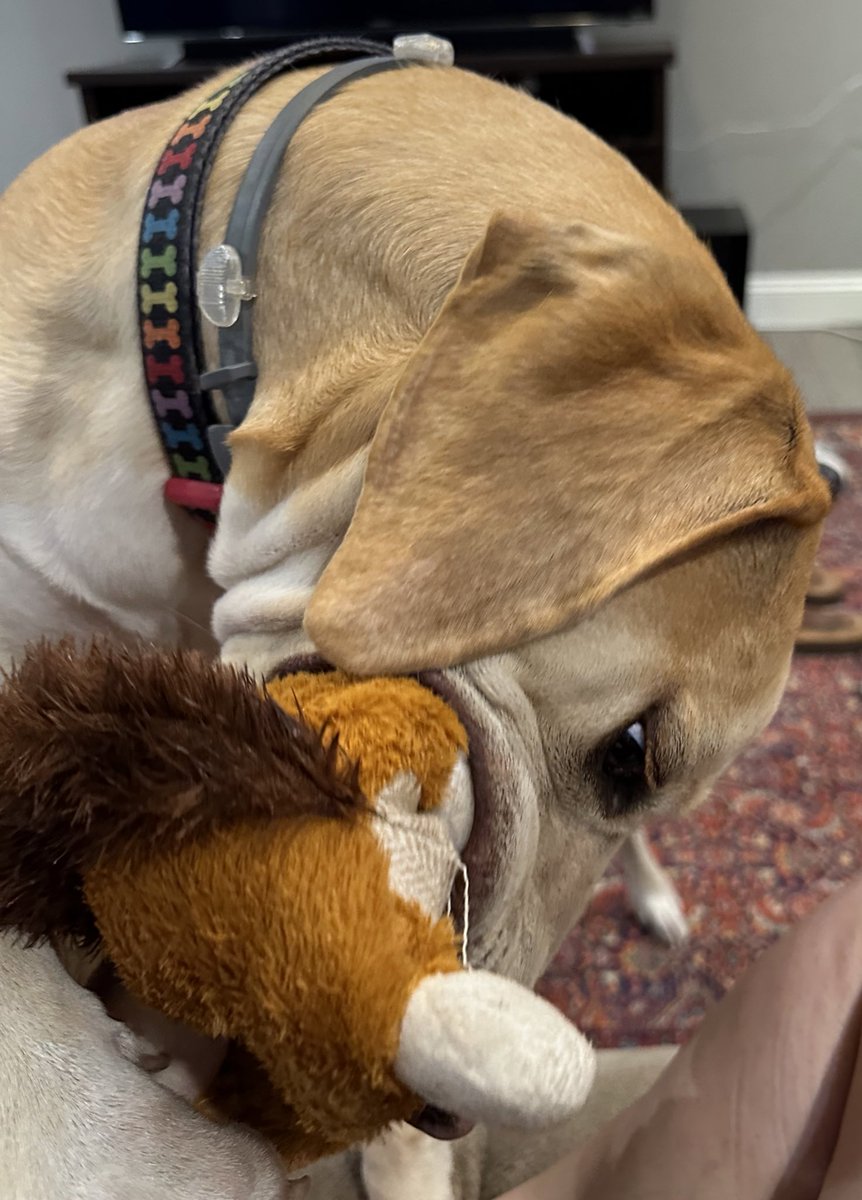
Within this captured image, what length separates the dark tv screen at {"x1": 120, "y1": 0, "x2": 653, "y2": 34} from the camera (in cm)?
314

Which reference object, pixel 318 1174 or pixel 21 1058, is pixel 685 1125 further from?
pixel 21 1058

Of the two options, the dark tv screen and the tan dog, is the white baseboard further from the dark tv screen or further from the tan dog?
the tan dog

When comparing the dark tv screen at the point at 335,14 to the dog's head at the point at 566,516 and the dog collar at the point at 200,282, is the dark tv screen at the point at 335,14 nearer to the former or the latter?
the dog collar at the point at 200,282

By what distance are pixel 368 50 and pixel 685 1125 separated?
1.05 metres

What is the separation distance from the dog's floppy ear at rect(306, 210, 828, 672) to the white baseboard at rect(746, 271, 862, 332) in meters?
3.23

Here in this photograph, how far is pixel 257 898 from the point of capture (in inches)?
20.1

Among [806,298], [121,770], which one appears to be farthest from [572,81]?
[121,770]

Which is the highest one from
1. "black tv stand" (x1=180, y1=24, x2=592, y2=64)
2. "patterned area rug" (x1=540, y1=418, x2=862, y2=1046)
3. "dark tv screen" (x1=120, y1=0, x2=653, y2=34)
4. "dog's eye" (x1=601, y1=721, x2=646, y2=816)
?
"dark tv screen" (x1=120, y1=0, x2=653, y2=34)

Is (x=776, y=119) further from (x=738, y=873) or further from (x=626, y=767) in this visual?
(x=626, y=767)

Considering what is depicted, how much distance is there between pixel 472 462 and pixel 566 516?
7 cm

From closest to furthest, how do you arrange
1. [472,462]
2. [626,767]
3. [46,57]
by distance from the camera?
[472,462], [626,767], [46,57]

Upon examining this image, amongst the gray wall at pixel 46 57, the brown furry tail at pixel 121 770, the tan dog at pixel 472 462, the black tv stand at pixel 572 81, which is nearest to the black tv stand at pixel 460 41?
the black tv stand at pixel 572 81

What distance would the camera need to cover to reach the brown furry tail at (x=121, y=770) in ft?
1.66

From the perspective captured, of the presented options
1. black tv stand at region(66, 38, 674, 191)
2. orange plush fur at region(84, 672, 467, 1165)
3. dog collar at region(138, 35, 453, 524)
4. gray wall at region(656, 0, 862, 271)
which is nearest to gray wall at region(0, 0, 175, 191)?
black tv stand at region(66, 38, 674, 191)
